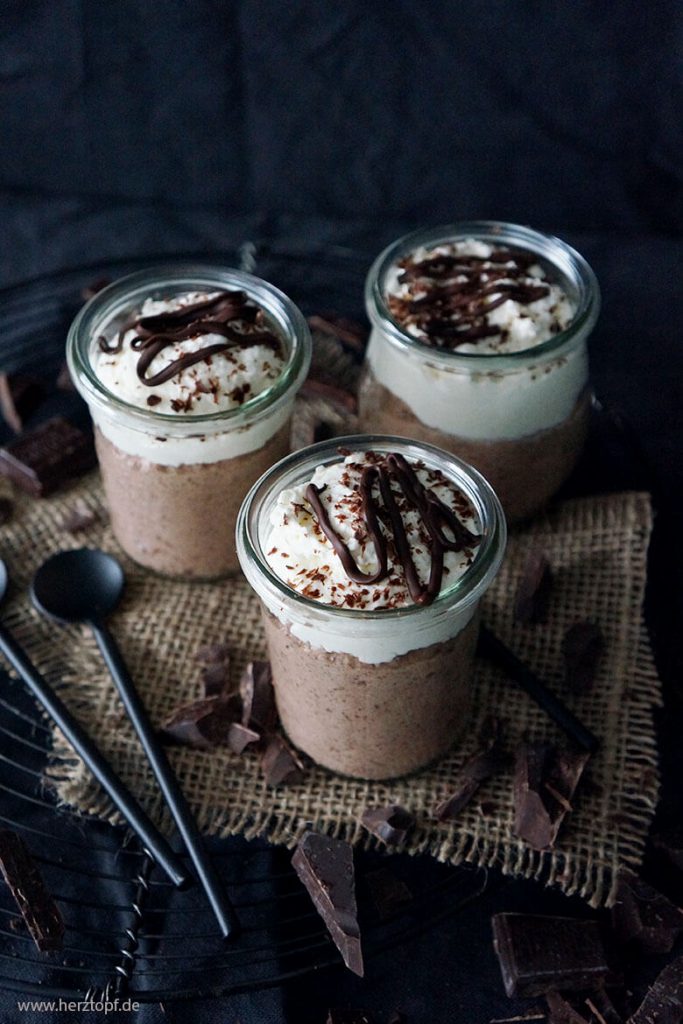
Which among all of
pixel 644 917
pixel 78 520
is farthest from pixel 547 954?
pixel 78 520

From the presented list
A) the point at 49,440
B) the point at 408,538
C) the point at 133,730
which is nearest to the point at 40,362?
the point at 49,440

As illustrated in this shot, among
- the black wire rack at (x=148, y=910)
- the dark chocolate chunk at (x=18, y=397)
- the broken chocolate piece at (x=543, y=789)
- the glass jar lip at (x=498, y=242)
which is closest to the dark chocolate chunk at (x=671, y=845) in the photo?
the broken chocolate piece at (x=543, y=789)

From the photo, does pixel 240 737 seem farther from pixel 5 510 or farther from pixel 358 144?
pixel 358 144

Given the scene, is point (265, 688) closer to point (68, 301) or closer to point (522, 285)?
point (522, 285)

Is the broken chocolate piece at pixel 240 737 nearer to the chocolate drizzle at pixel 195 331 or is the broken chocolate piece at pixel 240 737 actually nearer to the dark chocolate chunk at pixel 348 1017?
the dark chocolate chunk at pixel 348 1017

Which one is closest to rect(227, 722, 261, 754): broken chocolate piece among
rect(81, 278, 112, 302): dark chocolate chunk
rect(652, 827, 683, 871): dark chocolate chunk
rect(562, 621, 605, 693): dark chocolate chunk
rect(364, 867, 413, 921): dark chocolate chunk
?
rect(364, 867, 413, 921): dark chocolate chunk
